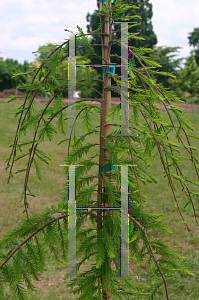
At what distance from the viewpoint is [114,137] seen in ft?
5.43

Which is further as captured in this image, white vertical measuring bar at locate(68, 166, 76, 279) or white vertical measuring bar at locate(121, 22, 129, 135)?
white vertical measuring bar at locate(68, 166, 76, 279)

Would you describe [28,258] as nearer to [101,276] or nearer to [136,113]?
[101,276]

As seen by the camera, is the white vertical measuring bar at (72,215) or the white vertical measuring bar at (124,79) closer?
the white vertical measuring bar at (124,79)

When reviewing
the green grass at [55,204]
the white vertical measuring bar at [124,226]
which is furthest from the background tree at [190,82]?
the white vertical measuring bar at [124,226]

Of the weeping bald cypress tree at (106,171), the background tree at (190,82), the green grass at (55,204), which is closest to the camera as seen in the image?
the weeping bald cypress tree at (106,171)

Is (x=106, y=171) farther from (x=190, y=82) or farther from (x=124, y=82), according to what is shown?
(x=190, y=82)

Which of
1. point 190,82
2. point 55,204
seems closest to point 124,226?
point 55,204

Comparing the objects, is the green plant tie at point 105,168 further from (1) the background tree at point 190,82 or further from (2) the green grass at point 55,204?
(1) the background tree at point 190,82

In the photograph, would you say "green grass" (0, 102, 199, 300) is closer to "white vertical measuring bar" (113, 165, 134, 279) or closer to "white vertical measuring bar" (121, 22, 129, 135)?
"white vertical measuring bar" (113, 165, 134, 279)

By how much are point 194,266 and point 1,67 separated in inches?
875

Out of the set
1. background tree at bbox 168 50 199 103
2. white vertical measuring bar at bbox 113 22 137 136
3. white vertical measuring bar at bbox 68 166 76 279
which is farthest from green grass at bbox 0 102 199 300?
background tree at bbox 168 50 199 103

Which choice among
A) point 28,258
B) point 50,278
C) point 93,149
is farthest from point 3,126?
point 28,258

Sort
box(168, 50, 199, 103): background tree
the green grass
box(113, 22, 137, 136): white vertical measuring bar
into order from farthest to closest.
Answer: box(168, 50, 199, 103): background tree < the green grass < box(113, 22, 137, 136): white vertical measuring bar

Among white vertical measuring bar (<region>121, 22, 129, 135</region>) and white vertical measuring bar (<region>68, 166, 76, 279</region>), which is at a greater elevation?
white vertical measuring bar (<region>121, 22, 129, 135</region>)
